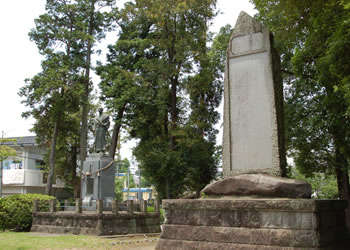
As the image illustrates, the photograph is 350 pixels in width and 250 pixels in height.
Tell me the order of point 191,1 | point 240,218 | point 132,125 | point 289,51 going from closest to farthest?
point 240,218, point 289,51, point 191,1, point 132,125

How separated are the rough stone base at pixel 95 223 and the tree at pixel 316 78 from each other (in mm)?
6986

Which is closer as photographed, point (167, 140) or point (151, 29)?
point (167, 140)

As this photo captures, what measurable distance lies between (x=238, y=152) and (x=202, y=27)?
16303 millimetres

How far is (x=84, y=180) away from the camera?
16547 mm

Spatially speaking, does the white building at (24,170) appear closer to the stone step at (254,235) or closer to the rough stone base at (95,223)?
the rough stone base at (95,223)

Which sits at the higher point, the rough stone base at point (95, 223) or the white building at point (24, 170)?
the white building at point (24, 170)

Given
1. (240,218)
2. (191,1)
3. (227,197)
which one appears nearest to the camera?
(240,218)

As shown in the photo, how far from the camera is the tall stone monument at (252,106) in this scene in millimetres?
6824

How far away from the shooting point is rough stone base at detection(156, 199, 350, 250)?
5688mm

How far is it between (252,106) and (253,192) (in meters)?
1.65

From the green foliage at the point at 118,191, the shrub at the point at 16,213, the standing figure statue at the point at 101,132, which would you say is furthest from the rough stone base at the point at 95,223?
the green foliage at the point at 118,191

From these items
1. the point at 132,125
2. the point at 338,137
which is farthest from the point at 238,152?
the point at 132,125

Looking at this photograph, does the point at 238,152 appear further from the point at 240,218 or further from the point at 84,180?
the point at 84,180

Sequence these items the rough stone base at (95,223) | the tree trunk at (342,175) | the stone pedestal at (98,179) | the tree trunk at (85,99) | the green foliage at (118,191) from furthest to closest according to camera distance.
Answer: the green foliage at (118,191) → the tree trunk at (85,99) → the stone pedestal at (98,179) → the tree trunk at (342,175) → the rough stone base at (95,223)
